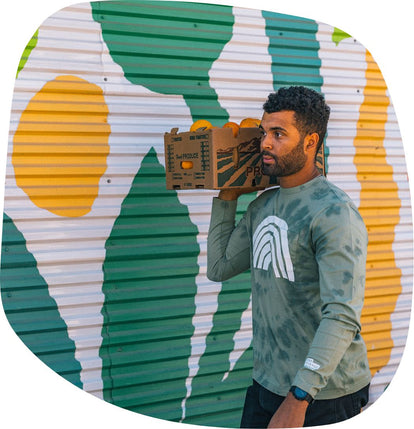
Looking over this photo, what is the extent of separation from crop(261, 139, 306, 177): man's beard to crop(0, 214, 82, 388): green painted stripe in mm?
1885

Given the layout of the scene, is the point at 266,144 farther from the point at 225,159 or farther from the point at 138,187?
the point at 138,187

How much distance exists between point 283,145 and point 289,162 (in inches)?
3.6

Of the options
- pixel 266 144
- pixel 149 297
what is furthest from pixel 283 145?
pixel 149 297

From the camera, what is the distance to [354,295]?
266 centimetres

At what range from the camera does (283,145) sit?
2.96 metres

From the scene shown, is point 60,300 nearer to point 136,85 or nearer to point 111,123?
point 111,123

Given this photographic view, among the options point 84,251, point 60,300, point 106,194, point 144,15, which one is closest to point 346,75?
point 144,15

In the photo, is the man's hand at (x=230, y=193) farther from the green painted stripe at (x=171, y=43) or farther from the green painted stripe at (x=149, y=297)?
the green painted stripe at (x=171, y=43)

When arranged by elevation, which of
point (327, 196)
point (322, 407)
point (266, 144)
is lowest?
point (322, 407)

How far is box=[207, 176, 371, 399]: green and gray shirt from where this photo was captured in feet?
8.55

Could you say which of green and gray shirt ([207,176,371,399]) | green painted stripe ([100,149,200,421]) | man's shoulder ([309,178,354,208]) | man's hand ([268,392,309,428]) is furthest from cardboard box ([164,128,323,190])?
man's hand ([268,392,309,428])

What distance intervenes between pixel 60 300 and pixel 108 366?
620mm

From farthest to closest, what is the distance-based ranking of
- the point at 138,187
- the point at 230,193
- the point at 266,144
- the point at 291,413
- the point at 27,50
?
the point at 138,187 → the point at 27,50 → the point at 230,193 → the point at 266,144 → the point at 291,413

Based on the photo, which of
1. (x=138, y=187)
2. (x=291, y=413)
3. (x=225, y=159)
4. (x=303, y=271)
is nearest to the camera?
(x=291, y=413)
